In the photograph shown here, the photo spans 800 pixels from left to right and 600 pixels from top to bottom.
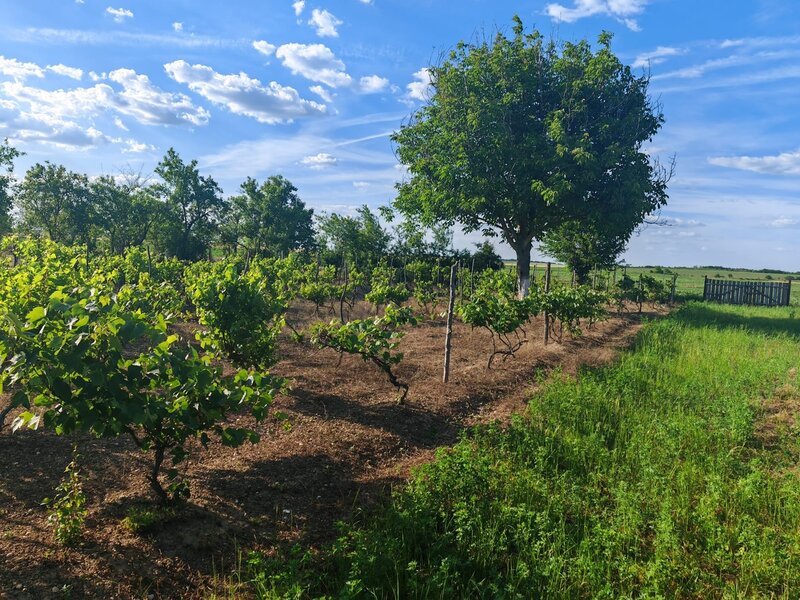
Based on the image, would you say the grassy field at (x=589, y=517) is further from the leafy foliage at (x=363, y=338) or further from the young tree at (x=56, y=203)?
the young tree at (x=56, y=203)

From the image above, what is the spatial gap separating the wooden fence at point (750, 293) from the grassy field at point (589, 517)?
2726 centimetres

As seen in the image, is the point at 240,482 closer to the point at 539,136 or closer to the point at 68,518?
the point at 68,518

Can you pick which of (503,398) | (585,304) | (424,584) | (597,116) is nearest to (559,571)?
(424,584)

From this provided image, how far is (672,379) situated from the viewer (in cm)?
836

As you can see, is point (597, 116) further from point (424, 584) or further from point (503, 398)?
point (424, 584)

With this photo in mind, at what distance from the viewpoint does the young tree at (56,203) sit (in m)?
31.6

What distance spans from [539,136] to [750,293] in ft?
67.1

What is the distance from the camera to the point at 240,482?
4.88 meters

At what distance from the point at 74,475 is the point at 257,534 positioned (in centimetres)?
151

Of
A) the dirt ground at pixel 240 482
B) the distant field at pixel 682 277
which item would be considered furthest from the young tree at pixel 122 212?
the dirt ground at pixel 240 482

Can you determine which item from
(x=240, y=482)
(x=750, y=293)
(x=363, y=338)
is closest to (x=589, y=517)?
(x=240, y=482)

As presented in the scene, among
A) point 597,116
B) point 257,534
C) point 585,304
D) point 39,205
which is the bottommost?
point 257,534

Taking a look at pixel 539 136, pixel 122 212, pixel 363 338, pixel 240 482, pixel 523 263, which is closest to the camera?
pixel 240 482

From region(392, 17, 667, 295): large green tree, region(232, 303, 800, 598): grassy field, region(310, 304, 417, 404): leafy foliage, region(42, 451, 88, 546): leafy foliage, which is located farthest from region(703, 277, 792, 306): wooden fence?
region(42, 451, 88, 546): leafy foliage
